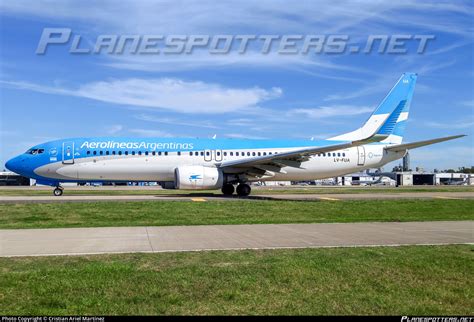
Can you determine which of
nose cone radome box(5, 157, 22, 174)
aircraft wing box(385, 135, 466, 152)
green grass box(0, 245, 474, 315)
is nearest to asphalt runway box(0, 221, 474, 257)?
green grass box(0, 245, 474, 315)

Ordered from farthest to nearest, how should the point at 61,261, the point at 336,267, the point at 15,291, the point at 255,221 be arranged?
the point at 255,221 < the point at 61,261 < the point at 336,267 < the point at 15,291

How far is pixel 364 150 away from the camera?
35.9 metres

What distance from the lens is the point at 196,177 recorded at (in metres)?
28.6

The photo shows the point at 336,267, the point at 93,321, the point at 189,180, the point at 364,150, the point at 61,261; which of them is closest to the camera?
the point at 93,321

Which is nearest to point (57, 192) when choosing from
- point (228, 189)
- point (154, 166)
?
point (154, 166)

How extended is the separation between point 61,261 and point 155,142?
23137 mm

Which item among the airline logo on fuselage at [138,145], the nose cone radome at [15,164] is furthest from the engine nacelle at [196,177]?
the nose cone radome at [15,164]

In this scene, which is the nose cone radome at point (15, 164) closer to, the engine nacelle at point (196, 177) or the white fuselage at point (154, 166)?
the white fuselage at point (154, 166)

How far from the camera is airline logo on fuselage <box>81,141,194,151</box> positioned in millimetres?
30312

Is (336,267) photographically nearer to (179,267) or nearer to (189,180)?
(179,267)

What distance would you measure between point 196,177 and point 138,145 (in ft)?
16.4

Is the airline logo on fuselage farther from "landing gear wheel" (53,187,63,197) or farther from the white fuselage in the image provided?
"landing gear wheel" (53,187,63,197)

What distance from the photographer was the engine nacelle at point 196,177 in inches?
1123

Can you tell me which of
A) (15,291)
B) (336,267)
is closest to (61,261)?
(15,291)
